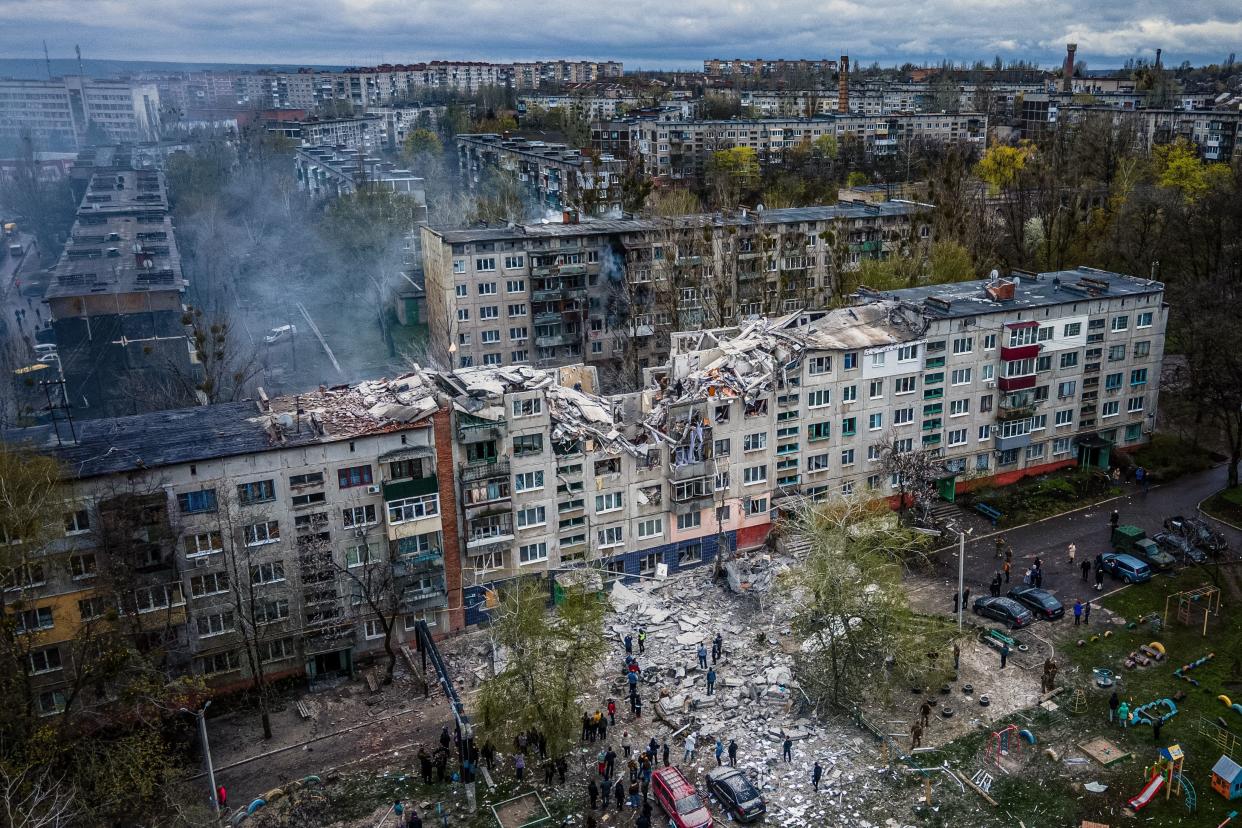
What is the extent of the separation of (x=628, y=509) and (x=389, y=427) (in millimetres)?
12369

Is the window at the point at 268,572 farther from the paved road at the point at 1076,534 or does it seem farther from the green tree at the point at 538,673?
the paved road at the point at 1076,534

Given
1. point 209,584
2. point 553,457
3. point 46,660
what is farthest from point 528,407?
point 46,660

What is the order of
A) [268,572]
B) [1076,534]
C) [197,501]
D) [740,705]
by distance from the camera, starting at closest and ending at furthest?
[197,501]
[740,705]
[268,572]
[1076,534]

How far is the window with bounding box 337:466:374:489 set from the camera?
38.2 metres

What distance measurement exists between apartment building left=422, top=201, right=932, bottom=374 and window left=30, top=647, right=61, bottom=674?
37.1 metres

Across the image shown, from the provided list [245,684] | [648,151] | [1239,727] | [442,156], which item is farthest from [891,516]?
[442,156]

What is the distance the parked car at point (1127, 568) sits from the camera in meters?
44.4

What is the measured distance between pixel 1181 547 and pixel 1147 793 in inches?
729

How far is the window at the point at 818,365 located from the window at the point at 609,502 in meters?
11.6

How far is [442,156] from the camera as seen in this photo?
145375mm

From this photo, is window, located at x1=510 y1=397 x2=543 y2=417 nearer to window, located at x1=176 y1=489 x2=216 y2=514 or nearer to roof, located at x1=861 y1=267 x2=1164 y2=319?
window, located at x1=176 y1=489 x2=216 y2=514

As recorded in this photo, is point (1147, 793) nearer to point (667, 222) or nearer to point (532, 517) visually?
point (532, 517)

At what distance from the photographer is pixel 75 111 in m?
162

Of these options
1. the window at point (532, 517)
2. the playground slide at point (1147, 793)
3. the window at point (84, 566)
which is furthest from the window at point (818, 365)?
the window at point (84, 566)
